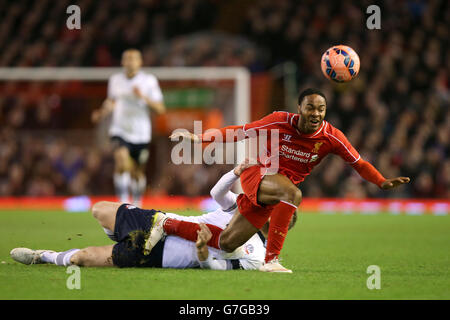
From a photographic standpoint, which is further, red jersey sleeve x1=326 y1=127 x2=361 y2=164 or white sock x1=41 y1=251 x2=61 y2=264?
red jersey sleeve x1=326 y1=127 x2=361 y2=164

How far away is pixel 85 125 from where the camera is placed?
14992 mm

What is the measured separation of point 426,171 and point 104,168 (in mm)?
7098

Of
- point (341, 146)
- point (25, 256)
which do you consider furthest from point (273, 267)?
point (25, 256)

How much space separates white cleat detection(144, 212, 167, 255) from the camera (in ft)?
17.0

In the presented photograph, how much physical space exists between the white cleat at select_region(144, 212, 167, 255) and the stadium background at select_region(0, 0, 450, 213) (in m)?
8.00

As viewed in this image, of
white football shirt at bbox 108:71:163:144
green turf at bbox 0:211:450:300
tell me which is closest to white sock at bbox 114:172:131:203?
white football shirt at bbox 108:71:163:144

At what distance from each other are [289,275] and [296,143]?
45.8 inches

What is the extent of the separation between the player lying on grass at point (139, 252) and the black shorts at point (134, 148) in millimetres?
4844

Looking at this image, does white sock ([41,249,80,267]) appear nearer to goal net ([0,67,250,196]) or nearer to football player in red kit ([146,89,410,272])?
football player in red kit ([146,89,410,272])

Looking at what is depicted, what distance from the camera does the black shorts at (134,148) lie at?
33.3 feet

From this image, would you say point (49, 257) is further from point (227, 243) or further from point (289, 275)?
point (289, 275)

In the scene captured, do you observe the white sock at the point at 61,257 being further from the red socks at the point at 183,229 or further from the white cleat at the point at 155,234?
the red socks at the point at 183,229
